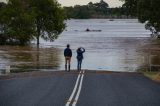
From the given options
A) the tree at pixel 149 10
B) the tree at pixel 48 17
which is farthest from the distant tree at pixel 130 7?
the tree at pixel 48 17

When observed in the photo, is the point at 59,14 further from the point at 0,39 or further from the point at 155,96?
the point at 155,96

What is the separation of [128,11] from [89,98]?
33.6m

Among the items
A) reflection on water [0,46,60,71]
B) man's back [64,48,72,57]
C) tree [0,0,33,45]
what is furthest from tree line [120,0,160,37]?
tree [0,0,33,45]

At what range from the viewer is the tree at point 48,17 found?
91188mm

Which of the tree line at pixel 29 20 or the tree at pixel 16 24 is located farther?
the tree line at pixel 29 20

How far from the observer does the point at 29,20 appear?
87812 mm

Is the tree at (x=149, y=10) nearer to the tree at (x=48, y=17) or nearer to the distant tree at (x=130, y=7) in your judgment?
the distant tree at (x=130, y=7)

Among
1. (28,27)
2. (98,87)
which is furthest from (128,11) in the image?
(28,27)

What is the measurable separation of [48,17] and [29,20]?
4917mm

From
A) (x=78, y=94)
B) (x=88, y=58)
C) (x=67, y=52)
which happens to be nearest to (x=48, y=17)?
(x=88, y=58)

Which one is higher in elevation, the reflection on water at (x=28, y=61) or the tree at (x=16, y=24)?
the tree at (x=16, y=24)

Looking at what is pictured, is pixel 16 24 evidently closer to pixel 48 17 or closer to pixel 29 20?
pixel 29 20

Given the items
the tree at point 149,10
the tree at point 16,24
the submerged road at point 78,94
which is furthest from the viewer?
the tree at point 16,24

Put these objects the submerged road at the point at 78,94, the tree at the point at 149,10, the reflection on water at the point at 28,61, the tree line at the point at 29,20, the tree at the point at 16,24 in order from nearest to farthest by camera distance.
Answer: the submerged road at the point at 78,94
the reflection on water at the point at 28,61
the tree at the point at 149,10
the tree at the point at 16,24
the tree line at the point at 29,20
